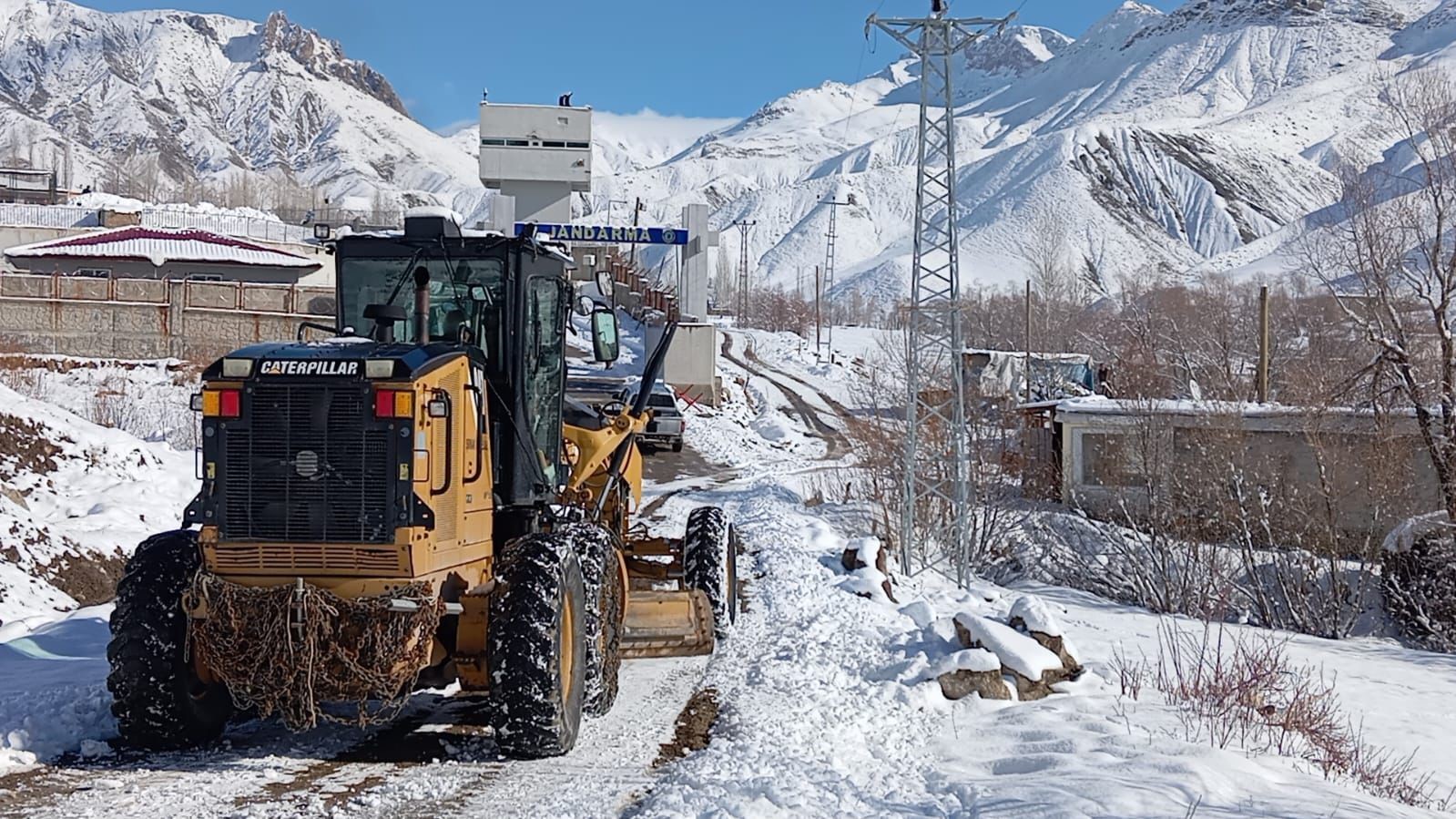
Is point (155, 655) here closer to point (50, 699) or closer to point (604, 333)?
point (50, 699)

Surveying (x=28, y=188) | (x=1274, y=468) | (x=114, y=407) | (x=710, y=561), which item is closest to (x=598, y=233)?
(x=114, y=407)

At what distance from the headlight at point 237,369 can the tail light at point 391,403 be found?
30.5 inches

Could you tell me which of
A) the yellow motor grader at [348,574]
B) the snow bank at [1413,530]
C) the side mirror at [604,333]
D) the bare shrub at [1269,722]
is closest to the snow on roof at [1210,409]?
the snow bank at [1413,530]

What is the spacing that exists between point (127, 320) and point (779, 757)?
37.7 metres

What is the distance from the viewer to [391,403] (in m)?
7.60

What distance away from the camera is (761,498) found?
91.1ft

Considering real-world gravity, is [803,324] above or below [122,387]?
above

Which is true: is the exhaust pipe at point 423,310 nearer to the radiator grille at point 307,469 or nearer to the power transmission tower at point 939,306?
the radiator grille at point 307,469

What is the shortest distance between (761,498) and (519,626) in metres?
20.2

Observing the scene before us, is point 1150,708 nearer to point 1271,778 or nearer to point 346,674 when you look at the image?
point 1271,778

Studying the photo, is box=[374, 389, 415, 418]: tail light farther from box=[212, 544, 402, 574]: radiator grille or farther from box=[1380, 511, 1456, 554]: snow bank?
box=[1380, 511, 1456, 554]: snow bank

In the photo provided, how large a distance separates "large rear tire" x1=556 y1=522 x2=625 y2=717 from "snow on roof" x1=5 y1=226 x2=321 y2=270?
4693 centimetres

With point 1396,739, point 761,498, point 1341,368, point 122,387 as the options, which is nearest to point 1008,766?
point 1396,739

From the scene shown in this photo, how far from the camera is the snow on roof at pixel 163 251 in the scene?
52372mm
